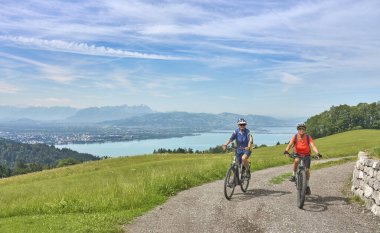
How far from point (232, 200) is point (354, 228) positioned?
489 cm

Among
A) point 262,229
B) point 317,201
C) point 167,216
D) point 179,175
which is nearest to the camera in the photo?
point 262,229

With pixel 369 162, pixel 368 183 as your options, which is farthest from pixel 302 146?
pixel 368 183

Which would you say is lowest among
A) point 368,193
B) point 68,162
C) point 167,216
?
point 68,162

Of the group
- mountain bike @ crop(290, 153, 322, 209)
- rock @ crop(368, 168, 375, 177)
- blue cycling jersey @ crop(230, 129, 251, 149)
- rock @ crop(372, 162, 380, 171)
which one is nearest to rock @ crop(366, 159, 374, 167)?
rock @ crop(368, 168, 375, 177)

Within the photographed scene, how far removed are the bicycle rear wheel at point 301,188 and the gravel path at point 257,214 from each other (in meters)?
0.26

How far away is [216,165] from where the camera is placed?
23406 mm

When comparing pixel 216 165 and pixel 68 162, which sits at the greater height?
pixel 216 165

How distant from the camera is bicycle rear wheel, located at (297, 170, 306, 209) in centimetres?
1256

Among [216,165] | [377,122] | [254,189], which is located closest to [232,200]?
[254,189]

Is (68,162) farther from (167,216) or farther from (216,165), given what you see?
(167,216)

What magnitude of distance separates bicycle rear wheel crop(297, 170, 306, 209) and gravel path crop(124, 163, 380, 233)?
26cm

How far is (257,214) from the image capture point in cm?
1187

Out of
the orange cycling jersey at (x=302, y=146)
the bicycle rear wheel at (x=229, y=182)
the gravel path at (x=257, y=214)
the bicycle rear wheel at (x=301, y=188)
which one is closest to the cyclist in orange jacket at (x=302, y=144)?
the orange cycling jersey at (x=302, y=146)

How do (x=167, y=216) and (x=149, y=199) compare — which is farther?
(x=149, y=199)
